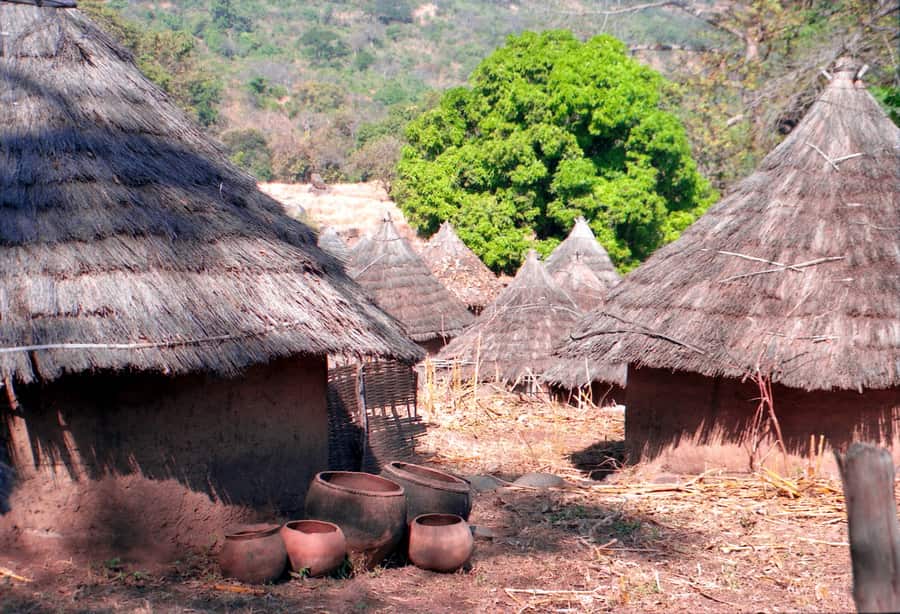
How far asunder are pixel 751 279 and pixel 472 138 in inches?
717

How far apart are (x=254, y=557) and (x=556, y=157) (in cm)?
2033

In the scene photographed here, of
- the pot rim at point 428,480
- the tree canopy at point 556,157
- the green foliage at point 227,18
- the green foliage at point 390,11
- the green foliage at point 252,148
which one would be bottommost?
the pot rim at point 428,480

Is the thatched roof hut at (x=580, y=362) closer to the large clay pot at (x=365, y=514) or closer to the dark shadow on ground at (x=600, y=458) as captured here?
the dark shadow on ground at (x=600, y=458)

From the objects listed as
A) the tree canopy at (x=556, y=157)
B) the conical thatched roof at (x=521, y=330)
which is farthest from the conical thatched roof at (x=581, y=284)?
the tree canopy at (x=556, y=157)

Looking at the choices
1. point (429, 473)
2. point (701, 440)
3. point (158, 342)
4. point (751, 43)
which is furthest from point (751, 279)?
point (751, 43)

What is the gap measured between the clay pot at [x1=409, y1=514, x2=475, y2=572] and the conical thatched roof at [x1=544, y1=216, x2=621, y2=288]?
14.1 m

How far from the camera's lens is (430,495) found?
23.2ft

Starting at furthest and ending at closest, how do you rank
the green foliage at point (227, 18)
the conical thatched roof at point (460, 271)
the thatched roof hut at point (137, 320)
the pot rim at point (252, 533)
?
the green foliage at point (227, 18) → the conical thatched roof at point (460, 271) → the pot rim at point (252, 533) → the thatched roof hut at point (137, 320)

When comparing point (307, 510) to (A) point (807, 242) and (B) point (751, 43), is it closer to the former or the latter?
(A) point (807, 242)

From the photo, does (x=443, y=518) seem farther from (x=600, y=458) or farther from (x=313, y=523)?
(x=600, y=458)

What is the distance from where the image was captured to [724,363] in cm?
888

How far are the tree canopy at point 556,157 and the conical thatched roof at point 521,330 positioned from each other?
25.9 feet

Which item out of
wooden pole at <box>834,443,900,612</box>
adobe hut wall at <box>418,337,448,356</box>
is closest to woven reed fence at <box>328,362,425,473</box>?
wooden pole at <box>834,443,900,612</box>

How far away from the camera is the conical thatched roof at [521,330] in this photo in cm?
1645
